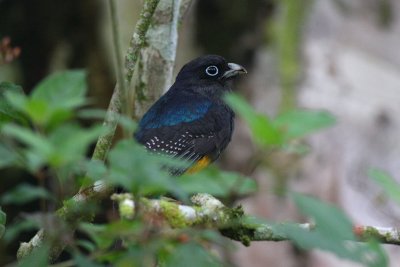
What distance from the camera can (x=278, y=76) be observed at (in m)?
10.2

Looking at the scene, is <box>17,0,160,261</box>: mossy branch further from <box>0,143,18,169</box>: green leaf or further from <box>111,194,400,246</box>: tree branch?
<box>0,143,18,169</box>: green leaf

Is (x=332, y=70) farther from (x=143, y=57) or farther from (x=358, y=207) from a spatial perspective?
(x=143, y=57)

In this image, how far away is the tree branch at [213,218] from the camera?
296 centimetres

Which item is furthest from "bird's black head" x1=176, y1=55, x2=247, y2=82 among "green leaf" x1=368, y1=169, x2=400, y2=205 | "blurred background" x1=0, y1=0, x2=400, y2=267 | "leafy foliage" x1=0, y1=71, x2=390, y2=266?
"leafy foliage" x1=0, y1=71, x2=390, y2=266

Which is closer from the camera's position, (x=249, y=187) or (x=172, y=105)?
(x=249, y=187)

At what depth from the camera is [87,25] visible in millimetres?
9602

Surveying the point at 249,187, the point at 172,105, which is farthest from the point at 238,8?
the point at 249,187

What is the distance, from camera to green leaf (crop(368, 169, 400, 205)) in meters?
2.35

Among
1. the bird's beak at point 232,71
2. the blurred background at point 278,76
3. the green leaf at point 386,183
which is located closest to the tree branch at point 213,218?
the green leaf at point 386,183

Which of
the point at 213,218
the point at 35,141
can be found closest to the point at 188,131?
the point at 213,218

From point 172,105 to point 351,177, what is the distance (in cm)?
445

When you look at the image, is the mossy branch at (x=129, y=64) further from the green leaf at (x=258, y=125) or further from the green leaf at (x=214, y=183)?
the green leaf at (x=258, y=125)

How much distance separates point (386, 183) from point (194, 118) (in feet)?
13.6

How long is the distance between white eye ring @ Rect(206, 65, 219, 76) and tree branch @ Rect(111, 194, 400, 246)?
2781mm
